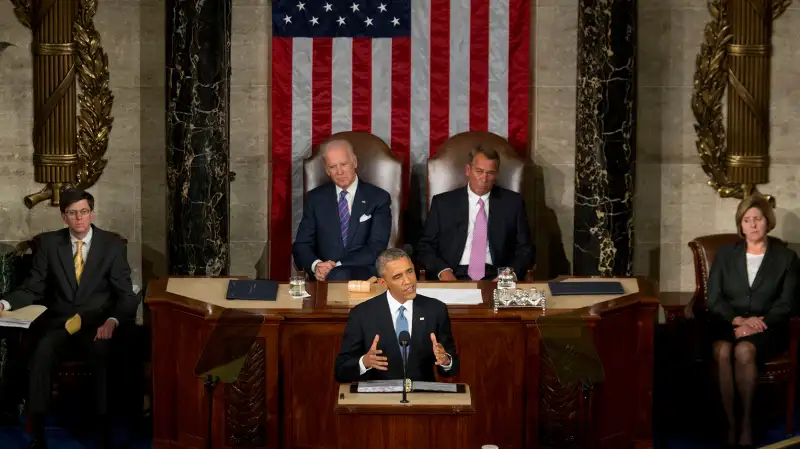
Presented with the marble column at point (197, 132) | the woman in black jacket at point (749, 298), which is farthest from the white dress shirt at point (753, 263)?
the marble column at point (197, 132)

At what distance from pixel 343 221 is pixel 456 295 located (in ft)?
5.64

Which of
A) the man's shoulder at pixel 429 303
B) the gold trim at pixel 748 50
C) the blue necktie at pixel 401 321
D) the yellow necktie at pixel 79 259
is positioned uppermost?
the gold trim at pixel 748 50

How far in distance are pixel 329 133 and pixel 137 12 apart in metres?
1.69

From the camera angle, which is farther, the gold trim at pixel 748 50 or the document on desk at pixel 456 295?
the gold trim at pixel 748 50

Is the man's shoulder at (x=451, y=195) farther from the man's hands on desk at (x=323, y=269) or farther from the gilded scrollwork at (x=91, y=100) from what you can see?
the gilded scrollwork at (x=91, y=100)

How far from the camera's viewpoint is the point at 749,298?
8.46m

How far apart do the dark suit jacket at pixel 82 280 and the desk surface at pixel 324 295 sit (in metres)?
0.66

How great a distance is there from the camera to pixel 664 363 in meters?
9.24

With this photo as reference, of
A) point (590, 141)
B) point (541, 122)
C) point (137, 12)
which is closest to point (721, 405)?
point (590, 141)

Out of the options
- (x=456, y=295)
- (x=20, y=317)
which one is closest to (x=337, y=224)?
(x=456, y=295)

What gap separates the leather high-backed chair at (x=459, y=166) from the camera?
9.48 m

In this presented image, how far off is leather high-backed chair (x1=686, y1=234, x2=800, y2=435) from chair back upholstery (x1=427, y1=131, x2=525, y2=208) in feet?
4.39

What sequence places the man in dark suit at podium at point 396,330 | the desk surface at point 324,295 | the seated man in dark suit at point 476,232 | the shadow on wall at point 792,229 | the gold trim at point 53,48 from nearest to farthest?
1. the man in dark suit at podium at point 396,330
2. the desk surface at point 324,295
3. the seated man in dark suit at point 476,232
4. the gold trim at point 53,48
5. the shadow on wall at point 792,229

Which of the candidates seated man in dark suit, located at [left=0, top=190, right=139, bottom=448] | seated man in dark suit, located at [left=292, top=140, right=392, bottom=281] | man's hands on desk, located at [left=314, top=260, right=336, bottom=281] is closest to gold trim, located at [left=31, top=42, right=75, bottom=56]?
seated man in dark suit, located at [left=0, top=190, right=139, bottom=448]
